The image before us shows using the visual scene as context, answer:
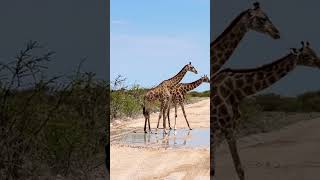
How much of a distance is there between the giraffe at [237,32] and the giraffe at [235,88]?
1.58 feet

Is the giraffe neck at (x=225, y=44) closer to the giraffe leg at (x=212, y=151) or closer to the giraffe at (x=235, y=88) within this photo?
the giraffe at (x=235, y=88)

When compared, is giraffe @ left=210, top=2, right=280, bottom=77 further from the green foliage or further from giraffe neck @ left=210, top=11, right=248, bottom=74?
the green foliage

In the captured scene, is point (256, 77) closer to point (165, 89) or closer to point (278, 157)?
point (278, 157)

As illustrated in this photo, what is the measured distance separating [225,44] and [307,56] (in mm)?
1568

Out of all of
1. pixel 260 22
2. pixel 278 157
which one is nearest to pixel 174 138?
pixel 278 157

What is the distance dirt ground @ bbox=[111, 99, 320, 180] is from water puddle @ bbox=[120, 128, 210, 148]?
2.11 ft

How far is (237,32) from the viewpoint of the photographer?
30.3 feet

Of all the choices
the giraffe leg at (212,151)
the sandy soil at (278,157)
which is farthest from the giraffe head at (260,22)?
the sandy soil at (278,157)

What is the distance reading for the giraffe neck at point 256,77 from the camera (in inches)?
336

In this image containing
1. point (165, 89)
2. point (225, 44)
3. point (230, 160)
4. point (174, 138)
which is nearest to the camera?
point (225, 44)

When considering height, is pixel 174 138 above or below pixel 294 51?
below

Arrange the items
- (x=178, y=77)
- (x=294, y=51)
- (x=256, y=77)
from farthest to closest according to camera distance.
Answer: (x=178, y=77)
(x=256, y=77)
(x=294, y=51)

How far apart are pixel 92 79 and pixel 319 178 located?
167 inches

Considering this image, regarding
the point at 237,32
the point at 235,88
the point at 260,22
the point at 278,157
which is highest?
the point at 260,22
